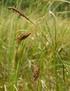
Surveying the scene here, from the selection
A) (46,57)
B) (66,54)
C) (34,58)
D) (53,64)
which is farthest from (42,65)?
(66,54)

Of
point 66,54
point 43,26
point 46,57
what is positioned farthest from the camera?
point 66,54

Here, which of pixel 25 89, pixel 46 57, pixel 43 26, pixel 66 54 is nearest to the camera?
pixel 25 89

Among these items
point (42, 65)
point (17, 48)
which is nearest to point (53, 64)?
point (42, 65)

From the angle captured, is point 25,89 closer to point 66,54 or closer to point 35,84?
point 35,84

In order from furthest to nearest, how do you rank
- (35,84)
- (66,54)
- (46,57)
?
(66,54) < (46,57) < (35,84)

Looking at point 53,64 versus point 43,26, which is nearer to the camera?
point 53,64

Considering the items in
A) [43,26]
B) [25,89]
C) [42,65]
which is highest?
[43,26]

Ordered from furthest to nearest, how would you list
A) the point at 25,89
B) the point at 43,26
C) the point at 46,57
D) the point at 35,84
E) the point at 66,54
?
the point at 66,54
the point at 43,26
the point at 46,57
the point at 25,89
the point at 35,84

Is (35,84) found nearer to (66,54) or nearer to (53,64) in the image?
(53,64)

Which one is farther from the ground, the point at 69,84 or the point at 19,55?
the point at 19,55
